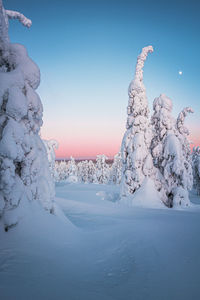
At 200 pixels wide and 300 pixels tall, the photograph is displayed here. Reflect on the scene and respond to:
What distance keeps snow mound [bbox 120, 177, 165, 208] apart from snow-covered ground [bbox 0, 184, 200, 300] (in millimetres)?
8012

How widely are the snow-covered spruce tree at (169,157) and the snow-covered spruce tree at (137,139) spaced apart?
100cm

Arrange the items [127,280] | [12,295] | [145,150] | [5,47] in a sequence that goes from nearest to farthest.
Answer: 1. [12,295]
2. [127,280]
3. [5,47]
4. [145,150]

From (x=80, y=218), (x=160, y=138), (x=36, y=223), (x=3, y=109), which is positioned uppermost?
(x=160, y=138)

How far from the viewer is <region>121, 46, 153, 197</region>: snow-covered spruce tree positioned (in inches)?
592

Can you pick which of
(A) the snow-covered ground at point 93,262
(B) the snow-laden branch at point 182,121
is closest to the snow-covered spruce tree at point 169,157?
(B) the snow-laden branch at point 182,121

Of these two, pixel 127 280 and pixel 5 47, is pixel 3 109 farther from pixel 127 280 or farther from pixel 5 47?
pixel 127 280

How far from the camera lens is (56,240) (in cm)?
474

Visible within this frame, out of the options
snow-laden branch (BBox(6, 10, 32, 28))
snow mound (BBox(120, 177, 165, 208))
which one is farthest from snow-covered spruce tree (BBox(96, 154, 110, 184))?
snow-laden branch (BBox(6, 10, 32, 28))

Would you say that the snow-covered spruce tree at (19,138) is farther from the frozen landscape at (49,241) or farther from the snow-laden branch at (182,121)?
the snow-laden branch at (182,121)

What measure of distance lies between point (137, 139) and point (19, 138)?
11689 millimetres

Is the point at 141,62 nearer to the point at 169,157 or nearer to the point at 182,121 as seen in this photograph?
the point at 182,121

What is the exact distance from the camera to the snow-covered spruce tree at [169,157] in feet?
47.4

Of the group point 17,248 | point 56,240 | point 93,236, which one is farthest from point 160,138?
point 17,248

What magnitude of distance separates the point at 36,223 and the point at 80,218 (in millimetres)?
3965
